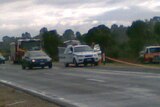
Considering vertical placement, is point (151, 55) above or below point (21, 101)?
above

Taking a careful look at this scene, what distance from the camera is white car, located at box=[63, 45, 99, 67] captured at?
4422 cm

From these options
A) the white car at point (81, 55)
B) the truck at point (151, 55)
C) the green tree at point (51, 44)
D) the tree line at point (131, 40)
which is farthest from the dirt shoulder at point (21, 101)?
the green tree at point (51, 44)

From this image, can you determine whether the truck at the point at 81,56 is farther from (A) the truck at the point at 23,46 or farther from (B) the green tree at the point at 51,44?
(B) the green tree at the point at 51,44

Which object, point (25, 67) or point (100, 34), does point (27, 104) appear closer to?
point (25, 67)

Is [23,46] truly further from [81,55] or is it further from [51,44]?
[81,55]

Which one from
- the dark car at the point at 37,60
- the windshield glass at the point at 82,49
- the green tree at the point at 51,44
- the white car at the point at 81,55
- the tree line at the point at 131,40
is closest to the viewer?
the white car at the point at 81,55

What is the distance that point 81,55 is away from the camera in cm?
4441

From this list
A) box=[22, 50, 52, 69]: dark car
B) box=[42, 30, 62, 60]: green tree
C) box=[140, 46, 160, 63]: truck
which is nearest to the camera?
box=[22, 50, 52, 69]: dark car

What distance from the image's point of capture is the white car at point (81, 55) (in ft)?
145

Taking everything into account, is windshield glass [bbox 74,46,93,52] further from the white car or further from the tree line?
the tree line

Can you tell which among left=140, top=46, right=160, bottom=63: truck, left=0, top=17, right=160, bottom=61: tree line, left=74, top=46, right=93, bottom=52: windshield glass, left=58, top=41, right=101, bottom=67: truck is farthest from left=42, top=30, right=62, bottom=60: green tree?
left=74, top=46, right=93, bottom=52: windshield glass

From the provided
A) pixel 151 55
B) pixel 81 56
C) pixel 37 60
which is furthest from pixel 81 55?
pixel 151 55

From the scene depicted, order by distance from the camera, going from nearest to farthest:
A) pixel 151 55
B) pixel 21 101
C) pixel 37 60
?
pixel 21 101
pixel 37 60
pixel 151 55

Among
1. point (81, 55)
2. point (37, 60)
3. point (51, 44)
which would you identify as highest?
point (51, 44)
